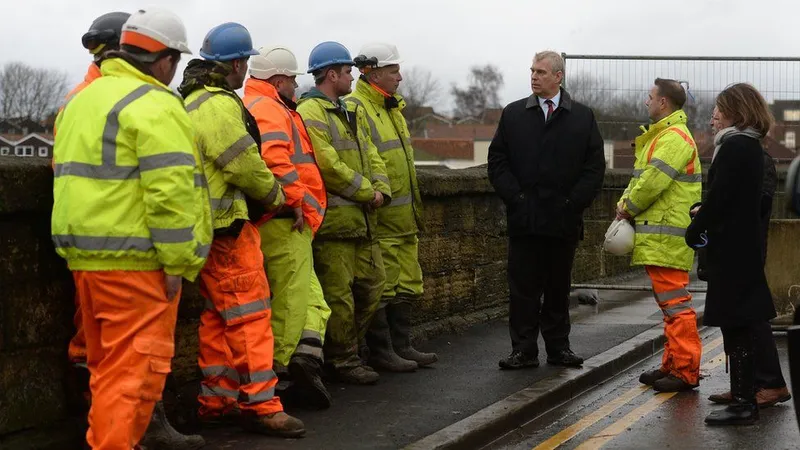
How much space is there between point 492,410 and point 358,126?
84.0 inches

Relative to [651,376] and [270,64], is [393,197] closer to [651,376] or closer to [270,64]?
[270,64]

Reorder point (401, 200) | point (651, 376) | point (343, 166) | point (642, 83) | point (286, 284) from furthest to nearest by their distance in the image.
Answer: point (642, 83)
point (651, 376)
point (401, 200)
point (343, 166)
point (286, 284)

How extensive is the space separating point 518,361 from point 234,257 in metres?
3.26

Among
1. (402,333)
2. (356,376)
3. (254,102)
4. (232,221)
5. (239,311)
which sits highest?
(254,102)

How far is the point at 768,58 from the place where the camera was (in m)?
16.0

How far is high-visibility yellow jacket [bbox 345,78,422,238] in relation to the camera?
9.12 m

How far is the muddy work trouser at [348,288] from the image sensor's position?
840 cm

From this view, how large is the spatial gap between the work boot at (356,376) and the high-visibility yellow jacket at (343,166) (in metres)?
0.89

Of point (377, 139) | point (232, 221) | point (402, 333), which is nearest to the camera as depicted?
point (232, 221)

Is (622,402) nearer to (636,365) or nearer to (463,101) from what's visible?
(636,365)

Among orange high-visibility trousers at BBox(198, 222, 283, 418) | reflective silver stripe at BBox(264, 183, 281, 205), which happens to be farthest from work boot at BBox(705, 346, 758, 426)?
reflective silver stripe at BBox(264, 183, 281, 205)

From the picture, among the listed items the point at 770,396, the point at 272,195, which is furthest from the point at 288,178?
the point at 770,396

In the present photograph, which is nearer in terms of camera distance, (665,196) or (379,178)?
(379,178)

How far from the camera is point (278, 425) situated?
22.6 ft
